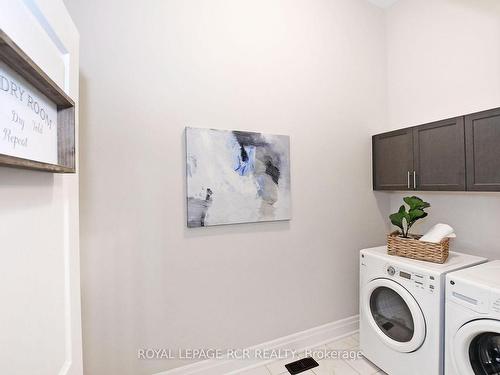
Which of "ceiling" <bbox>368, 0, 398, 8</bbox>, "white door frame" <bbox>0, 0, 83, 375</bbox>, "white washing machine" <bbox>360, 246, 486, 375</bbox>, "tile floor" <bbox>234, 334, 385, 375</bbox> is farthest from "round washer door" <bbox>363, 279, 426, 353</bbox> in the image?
"ceiling" <bbox>368, 0, 398, 8</bbox>

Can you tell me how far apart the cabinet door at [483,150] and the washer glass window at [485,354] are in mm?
863

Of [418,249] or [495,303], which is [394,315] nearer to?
[418,249]

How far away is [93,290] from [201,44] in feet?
5.64

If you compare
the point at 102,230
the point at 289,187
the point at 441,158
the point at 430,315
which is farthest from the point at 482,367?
the point at 102,230

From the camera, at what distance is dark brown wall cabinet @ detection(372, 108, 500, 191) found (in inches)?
61.2

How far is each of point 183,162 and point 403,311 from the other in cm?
181

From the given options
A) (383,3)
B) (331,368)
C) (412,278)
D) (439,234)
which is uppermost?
(383,3)

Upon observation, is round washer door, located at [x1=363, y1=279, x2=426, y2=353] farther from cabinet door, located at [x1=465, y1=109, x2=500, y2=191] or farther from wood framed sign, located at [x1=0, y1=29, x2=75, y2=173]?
wood framed sign, located at [x1=0, y1=29, x2=75, y2=173]

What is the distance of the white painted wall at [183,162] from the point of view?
1464mm

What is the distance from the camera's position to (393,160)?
84.4 inches

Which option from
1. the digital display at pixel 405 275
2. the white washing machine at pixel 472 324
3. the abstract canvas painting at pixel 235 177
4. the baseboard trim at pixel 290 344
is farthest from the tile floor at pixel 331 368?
the abstract canvas painting at pixel 235 177

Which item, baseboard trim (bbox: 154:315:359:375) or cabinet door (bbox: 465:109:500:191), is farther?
baseboard trim (bbox: 154:315:359:375)

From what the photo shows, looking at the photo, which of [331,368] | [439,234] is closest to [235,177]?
[439,234]

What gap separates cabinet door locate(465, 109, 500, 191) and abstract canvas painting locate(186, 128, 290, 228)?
3.98 ft
